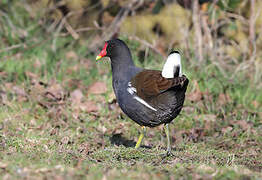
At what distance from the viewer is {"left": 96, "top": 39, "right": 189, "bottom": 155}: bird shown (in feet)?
11.9

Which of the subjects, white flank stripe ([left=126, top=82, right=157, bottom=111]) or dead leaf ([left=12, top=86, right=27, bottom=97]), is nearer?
white flank stripe ([left=126, top=82, right=157, bottom=111])

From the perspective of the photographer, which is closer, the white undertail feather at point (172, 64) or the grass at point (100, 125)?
the grass at point (100, 125)

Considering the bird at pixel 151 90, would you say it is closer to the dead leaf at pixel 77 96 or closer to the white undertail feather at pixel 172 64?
the white undertail feather at pixel 172 64

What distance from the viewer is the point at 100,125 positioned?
16.7ft

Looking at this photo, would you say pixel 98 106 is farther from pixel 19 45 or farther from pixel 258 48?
pixel 258 48

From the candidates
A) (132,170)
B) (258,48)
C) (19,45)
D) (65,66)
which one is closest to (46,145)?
(132,170)

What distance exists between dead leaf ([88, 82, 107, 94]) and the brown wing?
1.57 metres

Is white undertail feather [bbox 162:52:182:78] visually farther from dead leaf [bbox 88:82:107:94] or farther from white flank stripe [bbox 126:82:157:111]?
dead leaf [bbox 88:82:107:94]

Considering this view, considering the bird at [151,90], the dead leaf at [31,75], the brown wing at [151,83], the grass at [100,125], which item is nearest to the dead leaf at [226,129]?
the grass at [100,125]

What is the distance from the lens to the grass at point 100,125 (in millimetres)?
3057

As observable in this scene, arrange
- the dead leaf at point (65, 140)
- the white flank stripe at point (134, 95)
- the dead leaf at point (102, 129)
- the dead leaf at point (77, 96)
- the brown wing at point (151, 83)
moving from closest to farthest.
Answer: the brown wing at point (151, 83), the white flank stripe at point (134, 95), the dead leaf at point (65, 140), the dead leaf at point (102, 129), the dead leaf at point (77, 96)

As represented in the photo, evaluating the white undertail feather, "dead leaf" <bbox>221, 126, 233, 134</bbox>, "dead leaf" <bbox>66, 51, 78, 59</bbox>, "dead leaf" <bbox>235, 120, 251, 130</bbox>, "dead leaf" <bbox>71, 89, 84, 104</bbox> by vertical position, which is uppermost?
"dead leaf" <bbox>66, 51, 78, 59</bbox>

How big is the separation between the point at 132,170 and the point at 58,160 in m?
0.65

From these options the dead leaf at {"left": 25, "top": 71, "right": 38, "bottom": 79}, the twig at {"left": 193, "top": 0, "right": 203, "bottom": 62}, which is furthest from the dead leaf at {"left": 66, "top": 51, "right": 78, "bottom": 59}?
the twig at {"left": 193, "top": 0, "right": 203, "bottom": 62}
